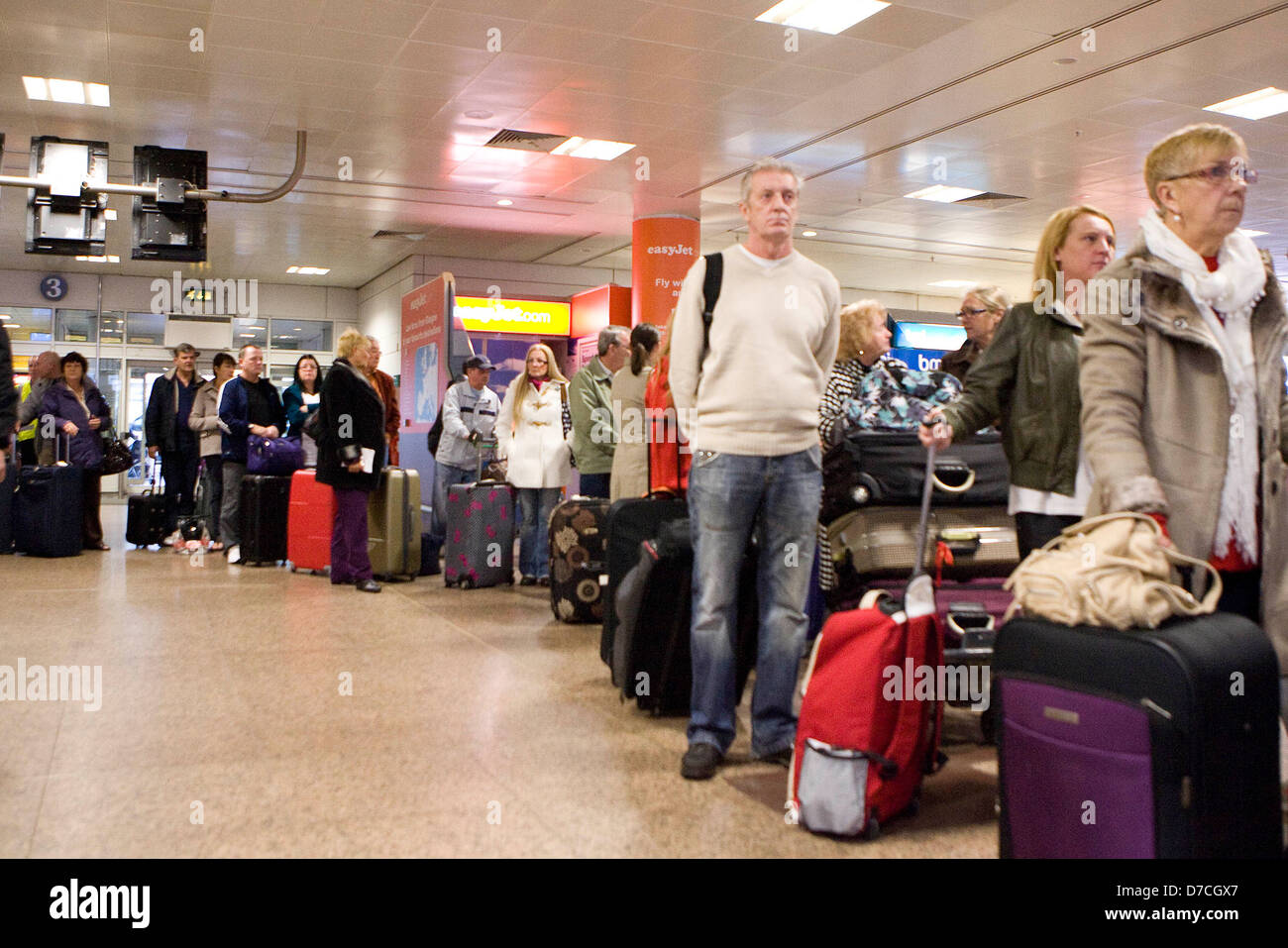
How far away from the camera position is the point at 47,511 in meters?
8.81

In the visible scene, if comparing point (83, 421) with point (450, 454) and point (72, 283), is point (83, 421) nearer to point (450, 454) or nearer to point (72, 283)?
point (450, 454)

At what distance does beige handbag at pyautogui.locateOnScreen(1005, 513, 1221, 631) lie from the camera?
5.85 feet

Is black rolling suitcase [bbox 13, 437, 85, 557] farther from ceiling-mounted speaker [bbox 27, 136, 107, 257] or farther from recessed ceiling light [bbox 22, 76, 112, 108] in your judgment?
recessed ceiling light [bbox 22, 76, 112, 108]

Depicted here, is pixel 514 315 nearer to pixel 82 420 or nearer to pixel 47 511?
pixel 82 420

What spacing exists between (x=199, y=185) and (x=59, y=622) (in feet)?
18.7

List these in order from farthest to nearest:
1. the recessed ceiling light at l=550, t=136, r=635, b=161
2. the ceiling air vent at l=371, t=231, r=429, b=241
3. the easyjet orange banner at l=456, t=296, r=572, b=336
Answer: the easyjet orange banner at l=456, t=296, r=572, b=336 → the ceiling air vent at l=371, t=231, r=429, b=241 → the recessed ceiling light at l=550, t=136, r=635, b=161

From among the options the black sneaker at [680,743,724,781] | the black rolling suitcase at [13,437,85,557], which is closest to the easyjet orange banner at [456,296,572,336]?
the black rolling suitcase at [13,437,85,557]

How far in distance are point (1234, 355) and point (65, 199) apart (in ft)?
32.6

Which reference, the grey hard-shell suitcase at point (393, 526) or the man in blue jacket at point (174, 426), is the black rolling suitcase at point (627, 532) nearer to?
the grey hard-shell suitcase at point (393, 526)

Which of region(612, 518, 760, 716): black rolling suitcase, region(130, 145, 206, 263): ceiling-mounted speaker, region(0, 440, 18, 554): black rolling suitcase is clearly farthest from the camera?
region(130, 145, 206, 263): ceiling-mounted speaker

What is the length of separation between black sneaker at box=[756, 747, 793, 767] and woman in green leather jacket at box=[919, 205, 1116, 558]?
88 cm

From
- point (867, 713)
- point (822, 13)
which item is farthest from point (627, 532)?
point (822, 13)
